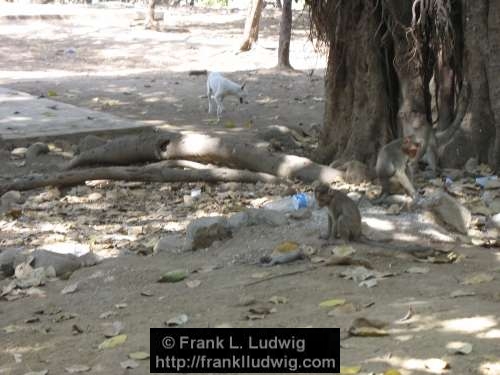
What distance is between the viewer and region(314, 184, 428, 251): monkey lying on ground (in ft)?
20.5

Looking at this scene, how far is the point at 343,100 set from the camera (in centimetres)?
945

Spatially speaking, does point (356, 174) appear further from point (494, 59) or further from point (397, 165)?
point (494, 59)

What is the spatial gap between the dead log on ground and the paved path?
4.60 feet

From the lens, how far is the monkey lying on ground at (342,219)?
6238mm

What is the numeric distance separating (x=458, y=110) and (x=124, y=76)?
9438 millimetres

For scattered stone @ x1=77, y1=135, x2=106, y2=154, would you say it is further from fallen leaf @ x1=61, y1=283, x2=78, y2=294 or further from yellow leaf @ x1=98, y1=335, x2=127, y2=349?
yellow leaf @ x1=98, y1=335, x2=127, y2=349

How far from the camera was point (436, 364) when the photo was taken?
12.6 ft

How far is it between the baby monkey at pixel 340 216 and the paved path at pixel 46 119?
5409mm

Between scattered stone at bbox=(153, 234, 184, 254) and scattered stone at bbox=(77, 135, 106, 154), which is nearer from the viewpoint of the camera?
scattered stone at bbox=(153, 234, 184, 254)

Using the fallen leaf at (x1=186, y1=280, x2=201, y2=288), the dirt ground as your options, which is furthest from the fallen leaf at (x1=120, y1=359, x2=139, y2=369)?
the fallen leaf at (x1=186, y1=280, x2=201, y2=288)

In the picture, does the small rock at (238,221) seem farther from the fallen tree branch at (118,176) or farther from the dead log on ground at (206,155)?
the fallen tree branch at (118,176)

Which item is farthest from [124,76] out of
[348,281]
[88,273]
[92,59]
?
[348,281]

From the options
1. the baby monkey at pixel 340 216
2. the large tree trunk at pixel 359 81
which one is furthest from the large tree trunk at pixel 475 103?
the baby monkey at pixel 340 216

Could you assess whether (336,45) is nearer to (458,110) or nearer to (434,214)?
(458,110)
